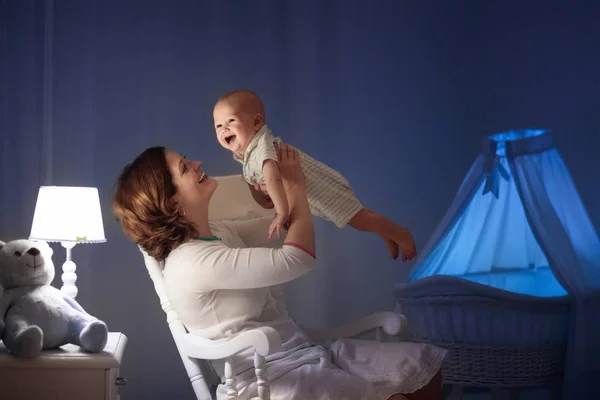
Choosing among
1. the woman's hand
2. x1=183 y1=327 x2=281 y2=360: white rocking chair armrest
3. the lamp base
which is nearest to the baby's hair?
the woman's hand

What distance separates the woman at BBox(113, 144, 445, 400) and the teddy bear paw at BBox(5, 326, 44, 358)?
15.4 inches

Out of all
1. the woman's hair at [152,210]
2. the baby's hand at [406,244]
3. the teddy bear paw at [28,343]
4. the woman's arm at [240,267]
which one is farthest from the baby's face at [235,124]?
the teddy bear paw at [28,343]

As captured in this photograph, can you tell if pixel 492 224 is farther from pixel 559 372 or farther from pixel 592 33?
pixel 592 33

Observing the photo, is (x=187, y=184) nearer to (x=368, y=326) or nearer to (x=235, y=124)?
(x=235, y=124)

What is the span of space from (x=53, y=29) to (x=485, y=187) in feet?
6.53

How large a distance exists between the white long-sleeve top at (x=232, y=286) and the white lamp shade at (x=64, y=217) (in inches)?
20.9

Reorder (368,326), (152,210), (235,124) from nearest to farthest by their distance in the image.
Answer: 1. (152,210)
2. (235,124)
3. (368,326)

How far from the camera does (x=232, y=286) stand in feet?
6.90

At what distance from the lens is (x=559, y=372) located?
299 cm

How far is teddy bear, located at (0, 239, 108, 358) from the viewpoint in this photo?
213 centimetres

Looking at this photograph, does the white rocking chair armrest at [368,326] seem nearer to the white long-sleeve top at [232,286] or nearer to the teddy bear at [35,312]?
the white long-sleeve top at [232,286]

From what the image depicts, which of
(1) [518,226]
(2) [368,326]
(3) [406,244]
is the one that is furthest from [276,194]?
(1) [518,226]

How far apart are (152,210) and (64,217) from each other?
558mm

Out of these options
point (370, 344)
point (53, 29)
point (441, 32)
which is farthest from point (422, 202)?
point (53, 29)
